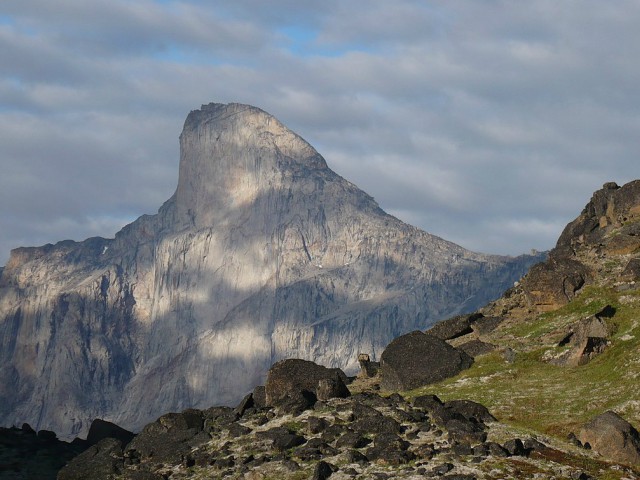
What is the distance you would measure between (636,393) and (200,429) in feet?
101

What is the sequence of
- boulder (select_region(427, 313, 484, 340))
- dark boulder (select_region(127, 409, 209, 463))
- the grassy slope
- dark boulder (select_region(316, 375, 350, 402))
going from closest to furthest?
the grassy slope → dark boulder (select_region(127, 409, 209, 463)) → dark boulder (select_region(316, 375, 350, 402)) → boulder (select_region(427, 313, 484, 340))

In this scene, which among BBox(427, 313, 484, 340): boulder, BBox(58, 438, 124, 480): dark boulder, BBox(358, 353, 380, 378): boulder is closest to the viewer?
BBox(58, 438, 124, 480): dark boulder

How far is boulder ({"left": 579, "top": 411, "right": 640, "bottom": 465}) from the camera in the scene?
57.3m

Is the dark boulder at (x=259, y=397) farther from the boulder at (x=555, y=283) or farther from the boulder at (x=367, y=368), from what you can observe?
the boulder at (x=555, y=283)

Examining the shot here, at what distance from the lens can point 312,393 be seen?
72.1 meters

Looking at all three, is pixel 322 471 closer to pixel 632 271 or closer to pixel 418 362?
A: pixel 418 362

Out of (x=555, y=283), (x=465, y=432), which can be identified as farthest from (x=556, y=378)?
(x=555, y=283)

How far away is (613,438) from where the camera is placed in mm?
58062

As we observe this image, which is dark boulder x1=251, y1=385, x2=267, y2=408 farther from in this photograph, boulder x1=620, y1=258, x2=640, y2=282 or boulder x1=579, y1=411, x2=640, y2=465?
boulder x1=620, y1=258, x2=640, y2=282

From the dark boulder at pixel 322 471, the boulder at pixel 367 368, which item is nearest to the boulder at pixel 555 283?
the boulder at pixel 367 368

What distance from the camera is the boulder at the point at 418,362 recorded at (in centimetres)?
8125

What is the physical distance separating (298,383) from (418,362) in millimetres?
11591

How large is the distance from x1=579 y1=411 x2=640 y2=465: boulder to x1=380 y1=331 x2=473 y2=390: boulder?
2234 centimetres

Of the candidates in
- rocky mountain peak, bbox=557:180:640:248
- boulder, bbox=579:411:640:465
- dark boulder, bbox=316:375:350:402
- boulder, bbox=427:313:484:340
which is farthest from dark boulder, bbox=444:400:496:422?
rocky mountain peak, bbox=557:180:640:248
